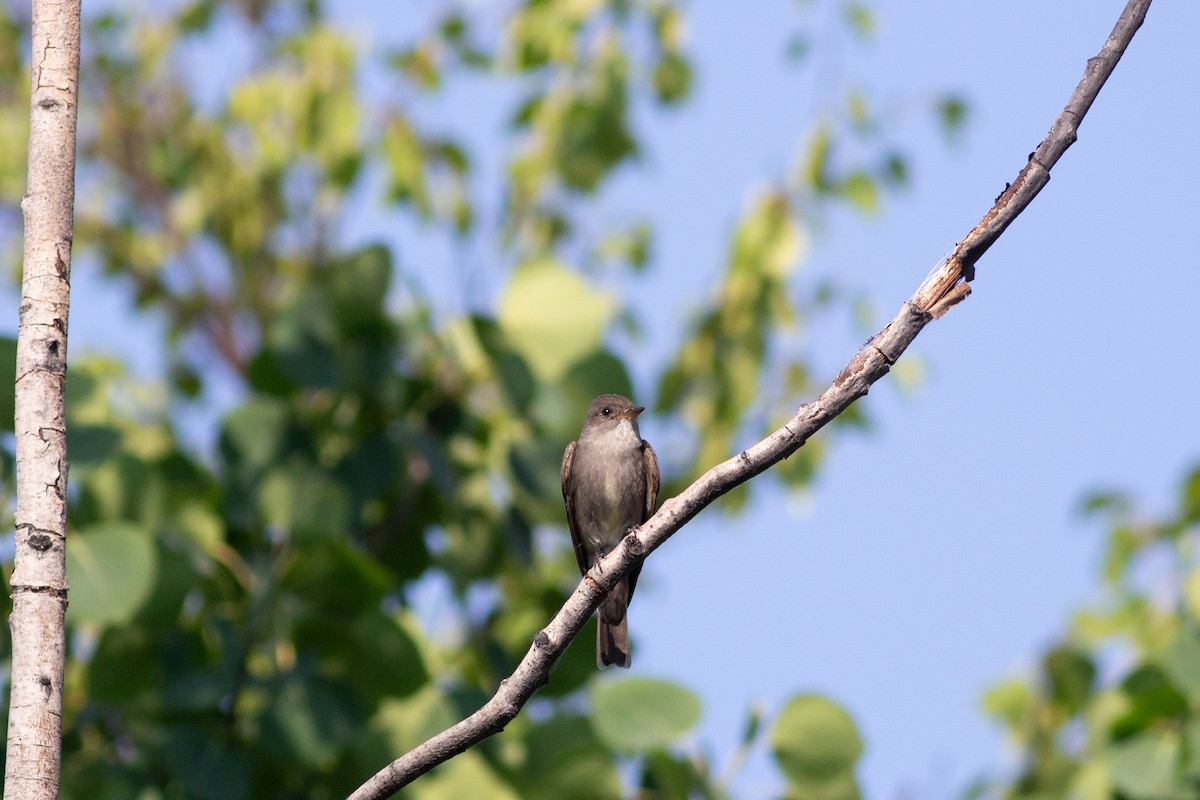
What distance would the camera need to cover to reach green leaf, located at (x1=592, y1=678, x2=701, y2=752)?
4508mm

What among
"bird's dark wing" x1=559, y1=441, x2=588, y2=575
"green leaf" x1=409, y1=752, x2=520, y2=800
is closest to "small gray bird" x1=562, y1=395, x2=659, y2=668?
"bird's dark wing" x1=559, y1=441, x2=588, y2=575

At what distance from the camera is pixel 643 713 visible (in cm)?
455

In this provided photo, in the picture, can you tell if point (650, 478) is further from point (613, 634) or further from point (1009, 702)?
point (1009, 702)

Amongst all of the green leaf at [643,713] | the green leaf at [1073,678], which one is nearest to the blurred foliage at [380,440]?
the green leaf at [643,713]

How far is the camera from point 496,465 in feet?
20.1

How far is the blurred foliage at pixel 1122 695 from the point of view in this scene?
5.06 m

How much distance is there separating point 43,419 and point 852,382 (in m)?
1.63

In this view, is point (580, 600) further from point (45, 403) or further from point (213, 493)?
point (213, 493)

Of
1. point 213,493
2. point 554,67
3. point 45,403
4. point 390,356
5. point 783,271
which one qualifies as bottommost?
point 45,403

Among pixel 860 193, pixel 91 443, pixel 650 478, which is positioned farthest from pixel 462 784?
pixel 860 193

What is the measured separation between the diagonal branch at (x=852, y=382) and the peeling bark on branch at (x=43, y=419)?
2.05ft

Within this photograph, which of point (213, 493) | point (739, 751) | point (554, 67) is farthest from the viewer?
point (554, 67)

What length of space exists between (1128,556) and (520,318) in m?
4.51

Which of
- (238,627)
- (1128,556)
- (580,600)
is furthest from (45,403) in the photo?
(1128,556)
